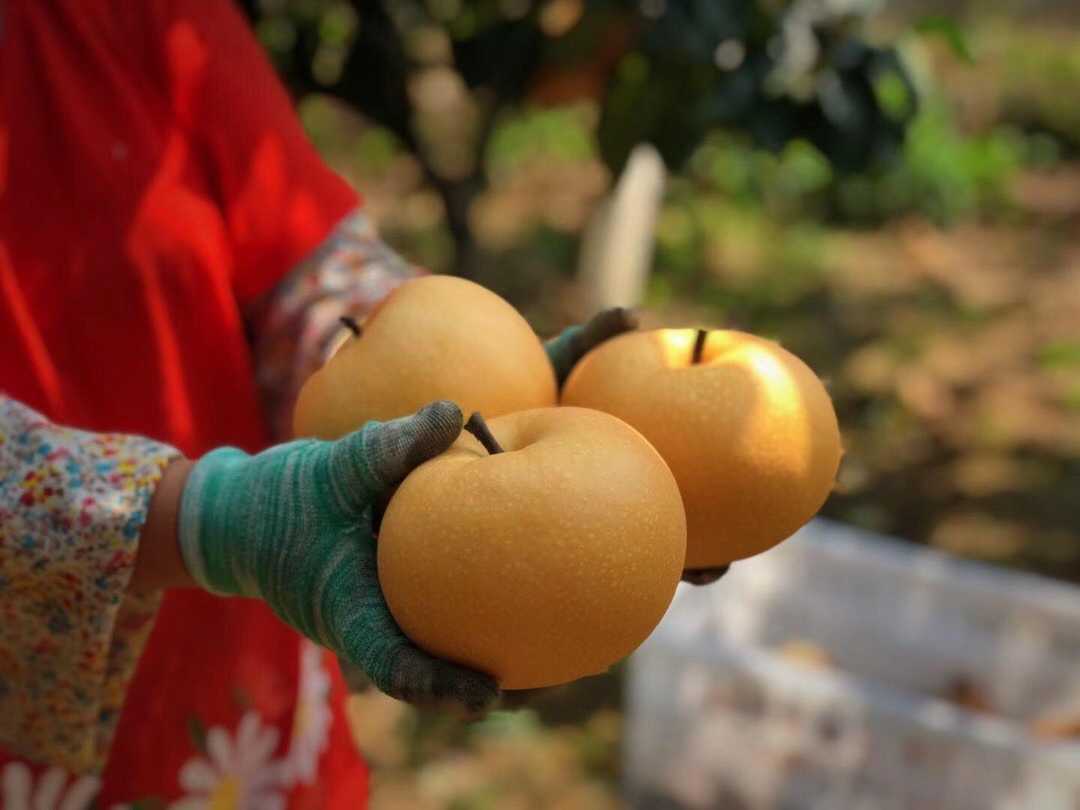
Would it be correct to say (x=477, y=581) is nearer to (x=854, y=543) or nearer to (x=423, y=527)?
(x=423, y=527)

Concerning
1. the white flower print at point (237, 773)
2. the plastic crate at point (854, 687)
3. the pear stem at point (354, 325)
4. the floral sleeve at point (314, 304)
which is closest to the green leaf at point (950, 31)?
the floral sleeve at point (314, 304)

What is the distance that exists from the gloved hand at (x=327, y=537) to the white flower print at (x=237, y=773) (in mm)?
429

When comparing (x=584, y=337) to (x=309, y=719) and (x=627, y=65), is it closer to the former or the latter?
(x=309, y=719)

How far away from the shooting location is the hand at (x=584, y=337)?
3.36 feet

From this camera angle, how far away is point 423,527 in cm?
75

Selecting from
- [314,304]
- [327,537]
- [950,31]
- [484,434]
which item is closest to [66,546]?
[327,537]

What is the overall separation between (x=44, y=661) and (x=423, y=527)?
0.46 meters

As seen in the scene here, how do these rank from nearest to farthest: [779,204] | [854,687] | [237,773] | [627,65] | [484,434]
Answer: [484,434] → [237,773] → [627,65] → [854,687] → [779,204]

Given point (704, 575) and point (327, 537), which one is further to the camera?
point (704, 575)

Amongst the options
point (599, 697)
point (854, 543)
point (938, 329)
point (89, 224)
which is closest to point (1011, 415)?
point (938, 329)

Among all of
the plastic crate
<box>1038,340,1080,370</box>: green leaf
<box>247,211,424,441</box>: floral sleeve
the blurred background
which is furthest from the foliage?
<box>1038,340,1080,370</box>: green leaf

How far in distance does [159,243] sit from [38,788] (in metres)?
0.58

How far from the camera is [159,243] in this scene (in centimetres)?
116

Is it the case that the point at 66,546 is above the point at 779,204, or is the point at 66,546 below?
above
